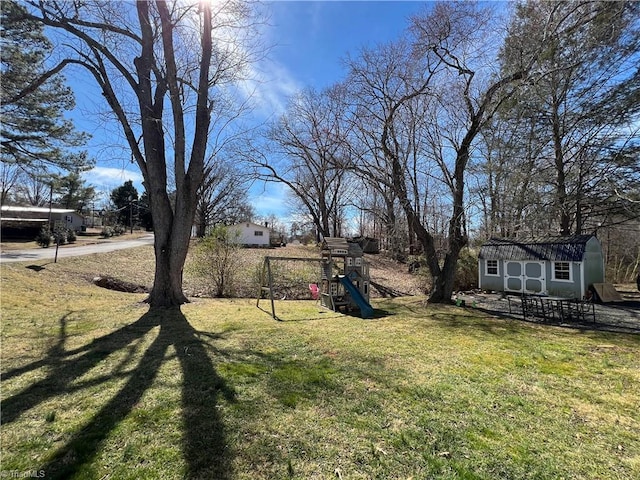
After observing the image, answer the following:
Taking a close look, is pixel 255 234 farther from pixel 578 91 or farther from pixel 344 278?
pixel 578 91

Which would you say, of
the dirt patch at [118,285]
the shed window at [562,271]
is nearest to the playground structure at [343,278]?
the dirt patch at [118,285]

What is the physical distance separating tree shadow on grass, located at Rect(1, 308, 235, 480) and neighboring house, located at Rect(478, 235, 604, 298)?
12950 millimetres

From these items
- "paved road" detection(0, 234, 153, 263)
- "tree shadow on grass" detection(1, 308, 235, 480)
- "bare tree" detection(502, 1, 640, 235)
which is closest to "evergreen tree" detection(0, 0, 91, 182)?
"paved road" detection(0, 234, 153, 263)

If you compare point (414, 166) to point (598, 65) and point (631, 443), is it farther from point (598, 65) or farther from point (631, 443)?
point (631, 443)

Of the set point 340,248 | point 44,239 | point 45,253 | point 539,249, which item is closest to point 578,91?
point 539,249

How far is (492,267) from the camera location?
14180 millimetres

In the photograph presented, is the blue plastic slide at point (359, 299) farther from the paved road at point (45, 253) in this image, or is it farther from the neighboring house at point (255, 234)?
the neighboring house at point (255, 234)

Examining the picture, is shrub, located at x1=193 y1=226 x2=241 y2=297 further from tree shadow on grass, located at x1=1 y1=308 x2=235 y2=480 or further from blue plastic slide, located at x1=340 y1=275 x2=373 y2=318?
tree shadow on grass, located at x1=1 y1=308 x2=235 y2=480

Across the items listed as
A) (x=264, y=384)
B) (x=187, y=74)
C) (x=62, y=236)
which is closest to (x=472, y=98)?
(x=187, y=74)

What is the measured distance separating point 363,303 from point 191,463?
22.2 feet

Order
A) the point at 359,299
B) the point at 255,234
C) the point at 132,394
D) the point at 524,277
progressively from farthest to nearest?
the point at 255,234
the point at 524,277
the point at 359,299
the point at 132,394

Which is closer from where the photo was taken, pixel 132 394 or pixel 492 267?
pixel 132 394

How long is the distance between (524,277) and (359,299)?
28.2 feet

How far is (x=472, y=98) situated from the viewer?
9.56 m
